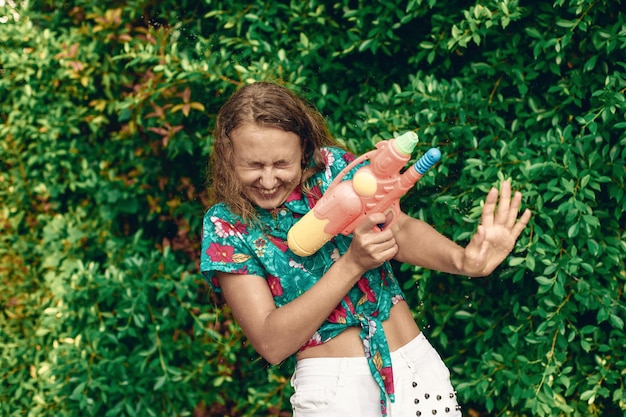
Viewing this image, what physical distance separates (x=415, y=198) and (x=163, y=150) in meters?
1.44

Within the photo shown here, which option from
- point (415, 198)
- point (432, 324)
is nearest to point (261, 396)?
point (432, 324)

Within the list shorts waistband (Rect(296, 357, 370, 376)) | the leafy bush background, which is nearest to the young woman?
shorts waistband (Rect(296, 357, 370, 376))

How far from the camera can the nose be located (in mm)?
2248

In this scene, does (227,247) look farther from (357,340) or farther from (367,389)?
(367,389)

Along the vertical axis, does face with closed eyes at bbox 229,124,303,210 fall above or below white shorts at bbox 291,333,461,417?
above

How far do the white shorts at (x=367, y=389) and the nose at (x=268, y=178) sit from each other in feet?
1.71

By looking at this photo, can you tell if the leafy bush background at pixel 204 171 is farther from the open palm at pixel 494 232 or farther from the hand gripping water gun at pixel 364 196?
the hand gripping water gun at pixel 364 196

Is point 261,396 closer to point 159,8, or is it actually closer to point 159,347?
point 159,347

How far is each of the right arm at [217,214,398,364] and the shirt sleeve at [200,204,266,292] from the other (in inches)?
1.3

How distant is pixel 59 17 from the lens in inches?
164

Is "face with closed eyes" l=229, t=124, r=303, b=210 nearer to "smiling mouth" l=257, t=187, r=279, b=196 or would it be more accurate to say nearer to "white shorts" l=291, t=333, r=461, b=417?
"smiling mouth" l=257, t=187, r=279, b=196

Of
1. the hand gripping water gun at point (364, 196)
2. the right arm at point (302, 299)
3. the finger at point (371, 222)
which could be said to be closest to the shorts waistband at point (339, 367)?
the right arm at point (302, 299)

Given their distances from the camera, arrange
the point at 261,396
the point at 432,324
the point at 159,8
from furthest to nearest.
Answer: the point at 159,8 < the point at 261,396 < the point at 432,324

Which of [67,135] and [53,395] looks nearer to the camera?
[53,395]
